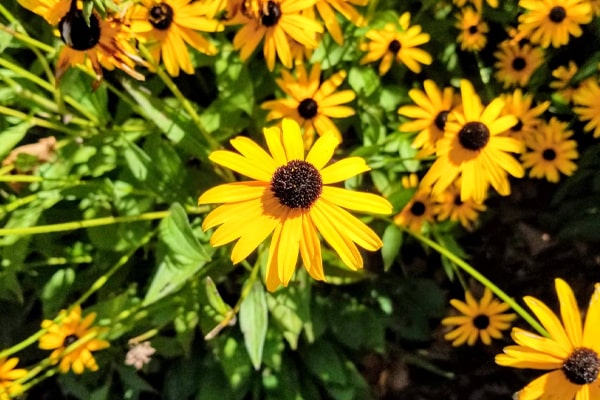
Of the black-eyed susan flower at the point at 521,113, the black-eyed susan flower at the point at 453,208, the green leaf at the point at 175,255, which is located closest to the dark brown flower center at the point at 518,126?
the black-eyed susan flower at the point at 521,113

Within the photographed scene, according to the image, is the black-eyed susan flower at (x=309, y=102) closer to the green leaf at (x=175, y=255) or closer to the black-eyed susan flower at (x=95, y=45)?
the green leaf at (x=175, y=255)

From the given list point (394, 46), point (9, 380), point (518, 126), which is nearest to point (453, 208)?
point (518, 126)

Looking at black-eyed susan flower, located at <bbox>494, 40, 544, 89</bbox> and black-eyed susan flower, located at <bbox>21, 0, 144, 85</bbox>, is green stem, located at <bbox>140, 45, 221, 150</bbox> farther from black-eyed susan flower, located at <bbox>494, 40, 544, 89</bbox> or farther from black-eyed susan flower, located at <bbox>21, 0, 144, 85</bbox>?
A: black-eyed susan flower, located at <bbox>494, 40, 544, 89</bbox>

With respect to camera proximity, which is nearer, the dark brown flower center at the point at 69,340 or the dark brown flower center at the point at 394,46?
the dark brown flower center at the point at 69,340

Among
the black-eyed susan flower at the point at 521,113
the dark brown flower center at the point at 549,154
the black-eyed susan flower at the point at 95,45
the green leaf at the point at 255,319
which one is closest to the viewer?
the black-eyed susan flower at the point at 95,45

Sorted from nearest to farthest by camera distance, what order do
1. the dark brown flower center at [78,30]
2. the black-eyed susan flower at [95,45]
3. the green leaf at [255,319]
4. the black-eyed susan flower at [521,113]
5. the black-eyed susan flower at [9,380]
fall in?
the dark brown flower center at [78,30]
the black-eyed susan flower at [95,45]
the black-eyed susan flower at [9,380]
the green leaf at [255,319]
the black-eyed susan flower at [521,113]

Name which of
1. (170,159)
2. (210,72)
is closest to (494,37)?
(210,72)
